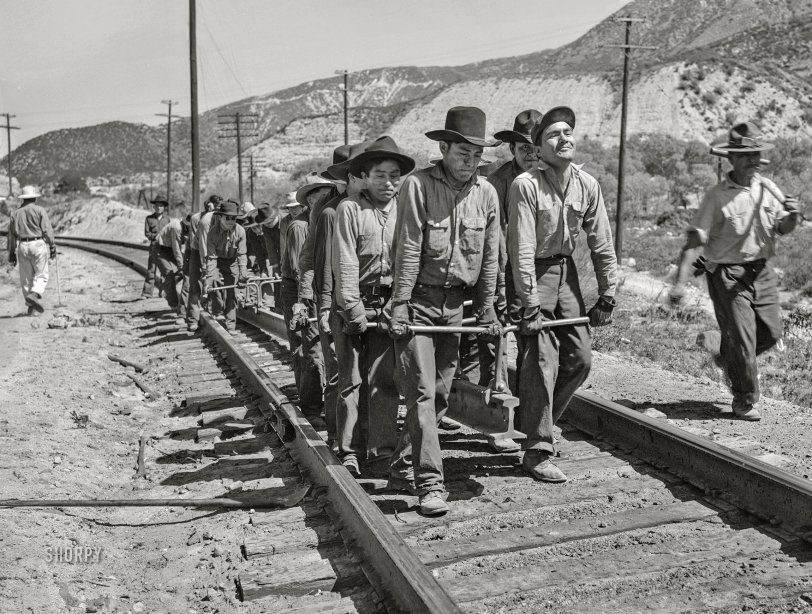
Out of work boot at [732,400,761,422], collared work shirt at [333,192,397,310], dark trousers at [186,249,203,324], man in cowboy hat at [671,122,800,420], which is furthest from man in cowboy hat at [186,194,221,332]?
work boot at [732,400,761,422]

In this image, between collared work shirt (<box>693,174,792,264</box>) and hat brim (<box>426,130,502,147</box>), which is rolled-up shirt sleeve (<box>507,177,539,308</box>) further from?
collared work shirt (<box>693,174,792,264</box>)

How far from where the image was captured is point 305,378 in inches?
297

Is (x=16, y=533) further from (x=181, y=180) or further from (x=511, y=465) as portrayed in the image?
(x=181, y=180)

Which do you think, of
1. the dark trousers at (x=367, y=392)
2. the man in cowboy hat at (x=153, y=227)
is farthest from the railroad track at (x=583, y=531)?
the man in cowboy hat at (x=153, y=227)

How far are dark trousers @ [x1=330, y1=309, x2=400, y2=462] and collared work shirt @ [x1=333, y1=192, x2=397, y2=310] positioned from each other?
28cm

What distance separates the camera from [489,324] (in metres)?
5.49

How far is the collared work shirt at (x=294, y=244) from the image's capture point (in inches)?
323

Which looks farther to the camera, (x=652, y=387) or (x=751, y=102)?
(x=751, y=102)

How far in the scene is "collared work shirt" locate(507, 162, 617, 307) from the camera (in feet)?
17.9

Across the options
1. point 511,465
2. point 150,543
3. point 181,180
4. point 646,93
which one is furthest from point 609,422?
point 181,180

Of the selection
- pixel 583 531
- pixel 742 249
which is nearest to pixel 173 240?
pixel 742 249

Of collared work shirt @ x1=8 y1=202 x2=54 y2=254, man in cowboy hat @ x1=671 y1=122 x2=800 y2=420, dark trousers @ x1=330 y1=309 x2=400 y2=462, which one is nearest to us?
dark trousers @ x1=330 y1=309 x2=400 y2=462

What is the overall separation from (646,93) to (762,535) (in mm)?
82338

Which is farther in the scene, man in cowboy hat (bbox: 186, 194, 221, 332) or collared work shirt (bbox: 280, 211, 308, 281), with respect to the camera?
man in cowboy hat (bbox: 186, 194, 221, 332)
